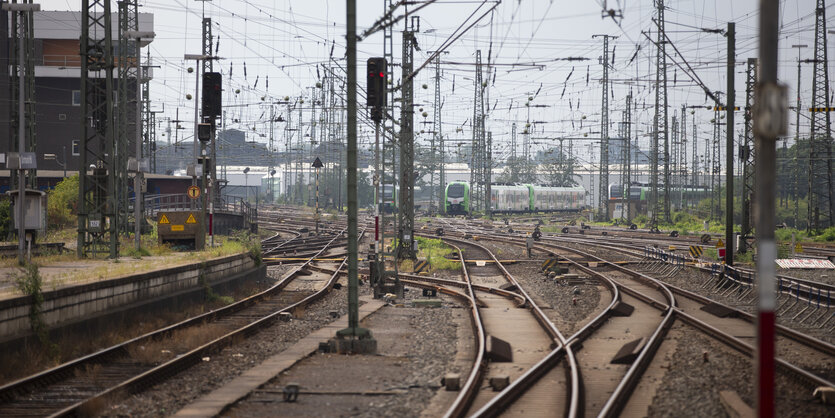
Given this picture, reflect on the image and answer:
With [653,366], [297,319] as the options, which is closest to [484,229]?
[297,319]

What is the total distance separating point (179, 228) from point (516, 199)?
2110 inches

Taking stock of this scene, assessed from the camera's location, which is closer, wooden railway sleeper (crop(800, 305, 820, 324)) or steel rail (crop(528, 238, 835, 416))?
steel rail (crop(528, 238, 835, 416))

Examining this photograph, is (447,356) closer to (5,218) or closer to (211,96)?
(211,96)

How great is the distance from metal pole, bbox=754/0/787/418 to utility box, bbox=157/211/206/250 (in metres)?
24.7

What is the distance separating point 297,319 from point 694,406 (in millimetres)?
10096

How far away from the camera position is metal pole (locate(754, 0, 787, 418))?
6148 millimetres

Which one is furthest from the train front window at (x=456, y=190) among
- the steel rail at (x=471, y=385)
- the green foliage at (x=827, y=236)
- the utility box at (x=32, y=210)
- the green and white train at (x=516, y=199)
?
the steel rail at (x=471, y=385)

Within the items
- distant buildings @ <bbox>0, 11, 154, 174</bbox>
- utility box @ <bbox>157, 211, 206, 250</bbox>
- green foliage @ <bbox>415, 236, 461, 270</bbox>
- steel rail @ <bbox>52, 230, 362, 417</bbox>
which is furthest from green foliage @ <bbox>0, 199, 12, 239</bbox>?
distant buildings @ <bbox>0, 11, 154, 174</bbox>

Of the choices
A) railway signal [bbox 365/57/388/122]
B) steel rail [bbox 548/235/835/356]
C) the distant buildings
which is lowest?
steel rail [bbox 548/235/835/356]

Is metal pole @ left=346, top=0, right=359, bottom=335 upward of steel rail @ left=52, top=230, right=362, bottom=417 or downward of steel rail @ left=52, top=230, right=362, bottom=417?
upward

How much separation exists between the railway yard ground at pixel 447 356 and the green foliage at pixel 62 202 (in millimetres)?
18258

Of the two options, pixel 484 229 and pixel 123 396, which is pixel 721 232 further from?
pixel 123 396

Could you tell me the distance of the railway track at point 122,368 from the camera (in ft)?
30.7

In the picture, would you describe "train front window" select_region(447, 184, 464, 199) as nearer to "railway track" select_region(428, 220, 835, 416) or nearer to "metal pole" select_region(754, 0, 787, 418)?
"railway track" select_region(428, 220, 835, 416)
